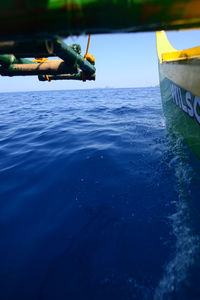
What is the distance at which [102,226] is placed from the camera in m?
2.00

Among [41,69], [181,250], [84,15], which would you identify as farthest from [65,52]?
[181,250]

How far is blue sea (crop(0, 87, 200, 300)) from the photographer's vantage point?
4.72ft

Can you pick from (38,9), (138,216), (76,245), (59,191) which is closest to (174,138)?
(138,216)

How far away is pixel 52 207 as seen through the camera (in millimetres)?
Answer: 2416

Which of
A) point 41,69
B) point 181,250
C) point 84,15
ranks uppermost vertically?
point 41,69

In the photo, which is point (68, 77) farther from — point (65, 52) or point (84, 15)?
point (84, 15)

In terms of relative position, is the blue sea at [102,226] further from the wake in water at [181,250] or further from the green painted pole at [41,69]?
Result: the green painted pole at [41,69]

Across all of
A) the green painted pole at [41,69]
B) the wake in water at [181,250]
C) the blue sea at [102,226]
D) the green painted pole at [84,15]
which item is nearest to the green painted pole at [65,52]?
the green painted pole at [41,69]

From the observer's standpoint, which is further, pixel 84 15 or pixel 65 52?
pixel 65 52

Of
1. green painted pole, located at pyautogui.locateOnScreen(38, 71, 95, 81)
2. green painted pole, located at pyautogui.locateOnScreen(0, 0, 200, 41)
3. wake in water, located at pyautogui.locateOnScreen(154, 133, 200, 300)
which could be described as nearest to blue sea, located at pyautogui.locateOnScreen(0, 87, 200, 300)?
wake in water, located at pyautogui.locateOnScreen(154, 133, 200, 300)

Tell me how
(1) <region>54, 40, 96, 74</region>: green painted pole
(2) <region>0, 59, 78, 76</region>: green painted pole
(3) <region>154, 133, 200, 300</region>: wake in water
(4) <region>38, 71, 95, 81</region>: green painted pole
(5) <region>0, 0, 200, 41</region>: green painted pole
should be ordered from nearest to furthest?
(5) <region>0, 0, 200, 41</region>: green painted pole
(3) <region>154, 133, 200, 300</region>: wake in water
(1) <region>54, 40, 96, 74</region>: green painted pole
(2) <region>0, 59, 78, 76</region>: green painted pole
(4) <region>38, 71, 95, 81</region>: green painted pole

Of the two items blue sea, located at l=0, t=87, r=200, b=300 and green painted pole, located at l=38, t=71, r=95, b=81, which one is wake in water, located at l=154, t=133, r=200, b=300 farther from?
green painted pole, located at l=38, t=71, r=95, b=81

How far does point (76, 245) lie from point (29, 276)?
539 millimetres

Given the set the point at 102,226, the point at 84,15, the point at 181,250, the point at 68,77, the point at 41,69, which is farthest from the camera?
the point at 68,77
